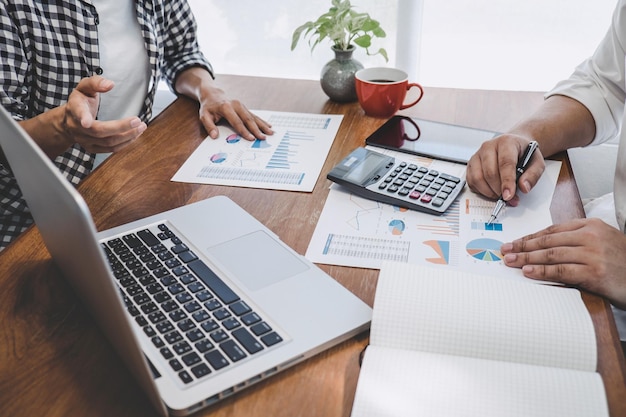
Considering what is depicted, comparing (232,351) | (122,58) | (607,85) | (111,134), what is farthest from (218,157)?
(607,85)

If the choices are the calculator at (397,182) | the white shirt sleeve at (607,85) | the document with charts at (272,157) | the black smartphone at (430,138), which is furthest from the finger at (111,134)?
the white shirt sleeve at (607,85)

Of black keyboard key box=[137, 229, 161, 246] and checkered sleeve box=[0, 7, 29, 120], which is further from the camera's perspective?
checkered sleeve box=[0, 7, 29, 120]

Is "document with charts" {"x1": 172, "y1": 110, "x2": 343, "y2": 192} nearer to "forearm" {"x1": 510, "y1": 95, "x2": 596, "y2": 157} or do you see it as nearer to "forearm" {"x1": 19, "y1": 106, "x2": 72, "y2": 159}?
"forearm" {"x1": 19, "y1": 106, "x2": 72, "y2": 159}

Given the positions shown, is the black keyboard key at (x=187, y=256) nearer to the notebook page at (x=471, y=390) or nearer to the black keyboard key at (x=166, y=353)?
the black keyboard key at (x=166, y=353)

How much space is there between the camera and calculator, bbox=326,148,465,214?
0.87m

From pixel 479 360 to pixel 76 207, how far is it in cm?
41

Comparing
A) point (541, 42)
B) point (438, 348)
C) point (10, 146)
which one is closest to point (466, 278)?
point (438, 348)

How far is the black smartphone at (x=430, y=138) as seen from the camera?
102 cm

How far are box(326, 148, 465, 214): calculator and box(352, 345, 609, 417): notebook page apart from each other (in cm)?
33

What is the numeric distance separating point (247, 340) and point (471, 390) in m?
0.24

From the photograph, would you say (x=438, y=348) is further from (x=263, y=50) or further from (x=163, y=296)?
(x=263, y=50)

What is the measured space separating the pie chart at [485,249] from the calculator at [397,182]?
8 centimetres

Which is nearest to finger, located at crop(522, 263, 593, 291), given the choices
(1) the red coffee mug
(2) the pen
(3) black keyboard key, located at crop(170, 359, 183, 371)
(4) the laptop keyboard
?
(2) the pen

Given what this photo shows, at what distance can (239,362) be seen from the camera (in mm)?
580
